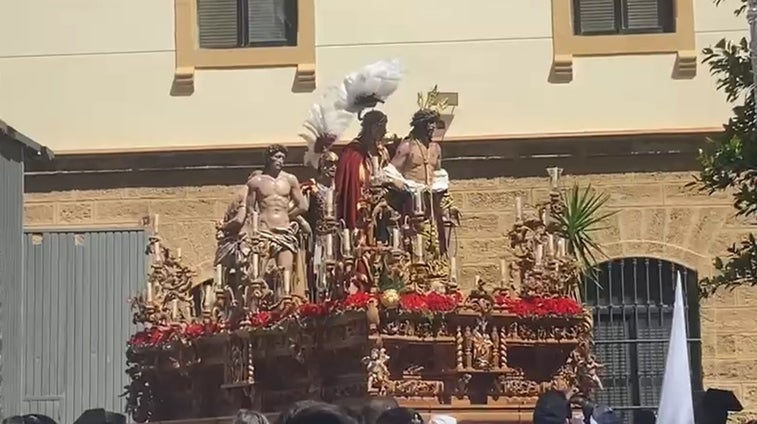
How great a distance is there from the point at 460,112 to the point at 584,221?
3.16 metres

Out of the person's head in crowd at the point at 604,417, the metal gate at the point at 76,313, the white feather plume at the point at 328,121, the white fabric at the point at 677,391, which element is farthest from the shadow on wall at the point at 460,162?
the white fabric at the point at 677,391

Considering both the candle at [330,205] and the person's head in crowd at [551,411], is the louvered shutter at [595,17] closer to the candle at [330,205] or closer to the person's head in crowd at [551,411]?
the candle at [330,205]

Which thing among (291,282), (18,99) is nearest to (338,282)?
(291,282)

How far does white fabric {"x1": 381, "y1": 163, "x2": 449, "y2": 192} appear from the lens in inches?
627

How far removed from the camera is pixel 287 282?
52.8 feet

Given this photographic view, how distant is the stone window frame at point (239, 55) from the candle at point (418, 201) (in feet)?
17.6

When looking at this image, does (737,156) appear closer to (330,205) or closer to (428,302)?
(428,302)

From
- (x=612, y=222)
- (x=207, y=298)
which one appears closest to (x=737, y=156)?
(x=207, y=298)

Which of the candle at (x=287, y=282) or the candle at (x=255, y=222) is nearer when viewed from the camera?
the candle at (x=287, y=282)

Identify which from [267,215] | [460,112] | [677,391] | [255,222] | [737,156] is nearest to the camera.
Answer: [677,391]

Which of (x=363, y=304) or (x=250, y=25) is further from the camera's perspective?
(x=250, y=25)

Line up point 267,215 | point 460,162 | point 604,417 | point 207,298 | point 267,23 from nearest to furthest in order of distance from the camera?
point 604,417
point 267,215
point 207,298
point 460,162
point 267,23

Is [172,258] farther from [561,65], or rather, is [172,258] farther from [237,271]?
[561,65]

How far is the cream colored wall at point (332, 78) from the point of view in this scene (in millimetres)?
20891
